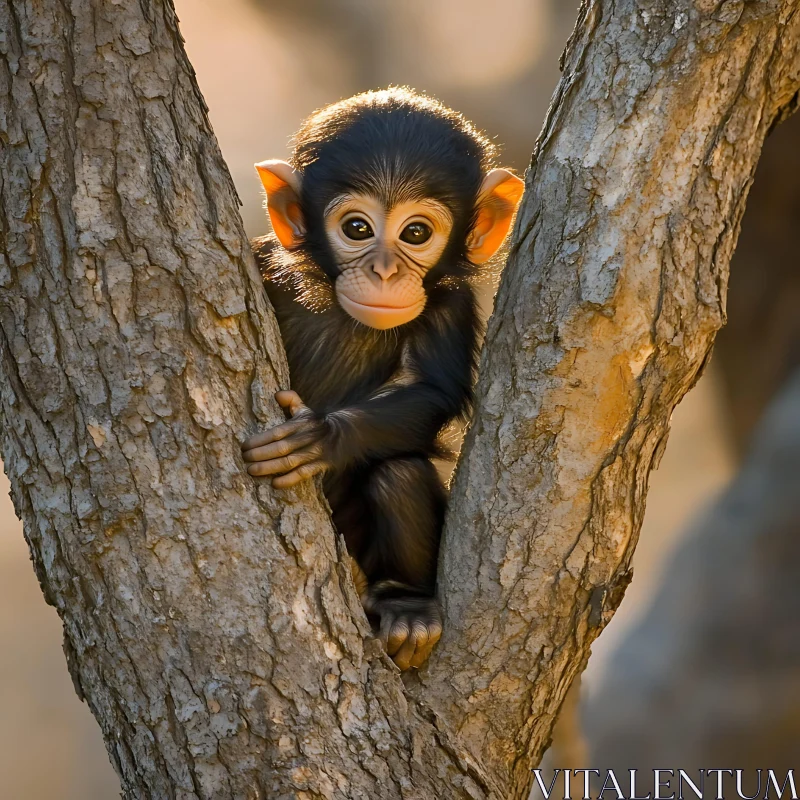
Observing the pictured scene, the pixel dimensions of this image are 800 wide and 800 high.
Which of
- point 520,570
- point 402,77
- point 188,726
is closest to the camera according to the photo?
point 188,726

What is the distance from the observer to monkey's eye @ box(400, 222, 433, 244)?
2.81 m

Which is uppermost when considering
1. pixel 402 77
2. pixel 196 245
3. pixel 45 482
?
pixel 402 77

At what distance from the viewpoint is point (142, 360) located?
1857 mm

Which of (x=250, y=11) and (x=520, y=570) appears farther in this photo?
(x=250, y=11)

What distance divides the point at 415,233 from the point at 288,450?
1077mm

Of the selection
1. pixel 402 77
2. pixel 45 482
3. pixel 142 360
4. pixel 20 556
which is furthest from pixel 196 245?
pixel 402 77

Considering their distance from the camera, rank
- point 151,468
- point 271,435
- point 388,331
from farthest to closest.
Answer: point 388,331, point 271,435, point 151,468

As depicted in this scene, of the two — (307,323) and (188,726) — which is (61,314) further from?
(307,323)

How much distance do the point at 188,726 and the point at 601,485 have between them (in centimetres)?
94

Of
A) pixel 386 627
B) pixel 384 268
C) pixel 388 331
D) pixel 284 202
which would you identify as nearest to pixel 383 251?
pixel 384 268

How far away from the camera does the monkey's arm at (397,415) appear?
195 centimetres

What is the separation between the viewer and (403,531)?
2.50m

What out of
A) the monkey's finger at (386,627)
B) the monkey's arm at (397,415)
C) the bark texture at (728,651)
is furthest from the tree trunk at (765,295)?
the monkey's finger at (386,627)

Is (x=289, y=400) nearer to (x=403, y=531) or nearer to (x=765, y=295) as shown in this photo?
(x=403, y=531)
